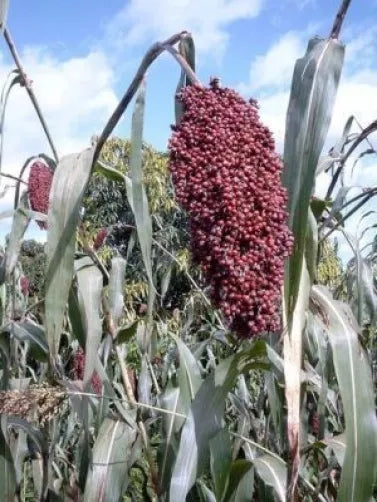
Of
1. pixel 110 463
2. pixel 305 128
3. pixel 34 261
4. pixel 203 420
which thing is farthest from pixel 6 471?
pixel 34 261

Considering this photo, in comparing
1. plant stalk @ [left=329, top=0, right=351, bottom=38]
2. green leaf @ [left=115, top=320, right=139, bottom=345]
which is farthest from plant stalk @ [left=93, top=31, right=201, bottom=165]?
green leaf @ [left=115, top=320, right=139, bottom=345]

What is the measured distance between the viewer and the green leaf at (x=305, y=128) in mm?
1026

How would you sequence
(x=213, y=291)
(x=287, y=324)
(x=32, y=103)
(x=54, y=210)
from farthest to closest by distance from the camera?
(x=32, y=103) → (x=54, y=210) → (x=287, y=324) → (x=213, y=291)

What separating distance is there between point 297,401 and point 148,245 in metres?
0.39

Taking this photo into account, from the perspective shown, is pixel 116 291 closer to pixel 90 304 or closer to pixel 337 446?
pixel 90 304

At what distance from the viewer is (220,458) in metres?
1.58

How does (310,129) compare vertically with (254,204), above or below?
above

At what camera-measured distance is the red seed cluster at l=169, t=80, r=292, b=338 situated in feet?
3.13

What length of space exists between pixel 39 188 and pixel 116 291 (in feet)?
1.16

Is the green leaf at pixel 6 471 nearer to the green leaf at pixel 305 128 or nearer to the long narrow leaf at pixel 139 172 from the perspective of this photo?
the long narrow leaf at pixel 139 172

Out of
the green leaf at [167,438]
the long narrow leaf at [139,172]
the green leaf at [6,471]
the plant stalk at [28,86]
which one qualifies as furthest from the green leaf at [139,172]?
the green leaf at [6,471]

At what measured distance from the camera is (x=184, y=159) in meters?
1.02

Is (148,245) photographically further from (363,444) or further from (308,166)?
(363,444)

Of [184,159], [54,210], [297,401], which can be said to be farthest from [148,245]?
[297,401]
